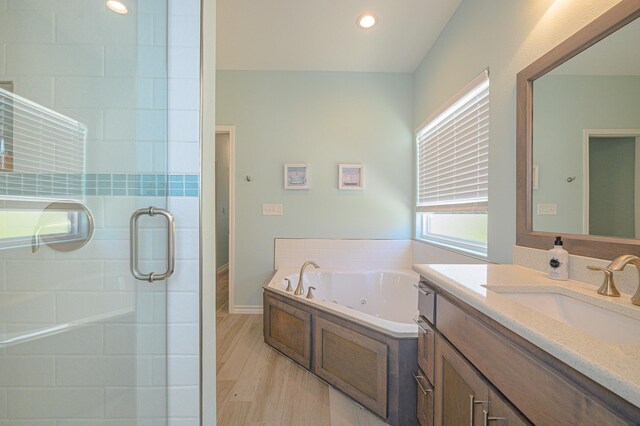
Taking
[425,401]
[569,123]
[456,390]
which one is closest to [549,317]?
[456,390]

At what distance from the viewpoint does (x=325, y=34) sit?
2.48 metres

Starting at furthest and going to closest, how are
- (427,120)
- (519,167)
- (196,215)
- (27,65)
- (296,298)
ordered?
(427,120) → (296,298) → (519,167) → (196,215) → (27,65)

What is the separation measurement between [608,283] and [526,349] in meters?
0.51

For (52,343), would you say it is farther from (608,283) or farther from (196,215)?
(608,283)

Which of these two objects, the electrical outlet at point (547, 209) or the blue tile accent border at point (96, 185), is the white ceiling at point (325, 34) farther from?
the blue tile accent border at point (96, 185)

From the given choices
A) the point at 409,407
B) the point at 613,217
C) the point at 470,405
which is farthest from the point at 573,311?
the point at 409,407

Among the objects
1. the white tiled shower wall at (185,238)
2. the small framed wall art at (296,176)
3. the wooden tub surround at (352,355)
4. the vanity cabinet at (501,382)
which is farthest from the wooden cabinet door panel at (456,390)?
the small framed wall art at (296,176)

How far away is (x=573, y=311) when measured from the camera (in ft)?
3.05

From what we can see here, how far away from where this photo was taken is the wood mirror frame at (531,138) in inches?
36.1

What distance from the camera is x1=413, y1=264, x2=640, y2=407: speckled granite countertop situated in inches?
17.4

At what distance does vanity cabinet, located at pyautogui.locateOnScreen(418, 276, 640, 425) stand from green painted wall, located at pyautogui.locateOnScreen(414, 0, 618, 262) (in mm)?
831

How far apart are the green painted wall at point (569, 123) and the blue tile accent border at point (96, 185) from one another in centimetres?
148

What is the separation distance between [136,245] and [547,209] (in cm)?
170

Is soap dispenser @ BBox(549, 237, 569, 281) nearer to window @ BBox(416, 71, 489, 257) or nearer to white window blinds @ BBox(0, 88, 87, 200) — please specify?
window @ BBox(416, 71, 489, 257)
